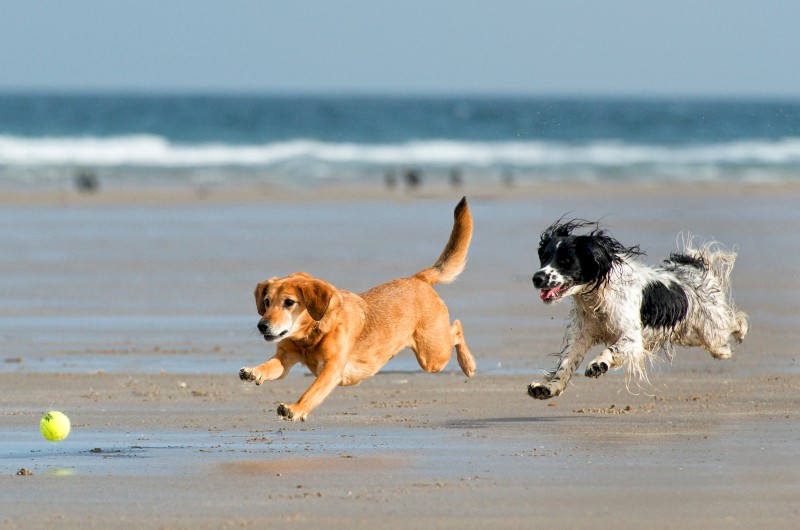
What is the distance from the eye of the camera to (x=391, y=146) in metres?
45.1

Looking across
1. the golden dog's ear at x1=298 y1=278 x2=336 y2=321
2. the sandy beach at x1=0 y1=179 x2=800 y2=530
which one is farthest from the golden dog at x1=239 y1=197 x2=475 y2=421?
the sandy beach at x1=0 y1=179 x2=800 y2=530

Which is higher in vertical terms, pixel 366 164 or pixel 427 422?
pixel 366 164

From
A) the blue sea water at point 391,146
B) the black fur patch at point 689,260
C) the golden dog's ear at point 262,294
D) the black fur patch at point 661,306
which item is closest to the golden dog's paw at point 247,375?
the golden dog's ear at point 262,294

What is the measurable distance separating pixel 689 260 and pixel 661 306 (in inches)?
32.9

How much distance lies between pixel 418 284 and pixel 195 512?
331 centimetres

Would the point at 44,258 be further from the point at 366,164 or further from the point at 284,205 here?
the point at 366,164

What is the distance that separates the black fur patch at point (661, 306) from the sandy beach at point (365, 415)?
46 centimetres

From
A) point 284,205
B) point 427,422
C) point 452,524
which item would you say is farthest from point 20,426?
point 284,205

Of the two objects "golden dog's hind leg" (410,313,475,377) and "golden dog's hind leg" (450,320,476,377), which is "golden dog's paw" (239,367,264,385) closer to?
"golden dog's hind leg" (410,313,475,377)

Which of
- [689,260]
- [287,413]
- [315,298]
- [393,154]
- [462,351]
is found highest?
[393,154]

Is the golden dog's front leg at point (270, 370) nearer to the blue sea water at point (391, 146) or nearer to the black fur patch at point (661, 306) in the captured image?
the black fur patch at point (661, 306)

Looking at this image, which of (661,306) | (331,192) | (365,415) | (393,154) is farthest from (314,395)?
(393,154)

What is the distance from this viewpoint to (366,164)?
37312 millimetres

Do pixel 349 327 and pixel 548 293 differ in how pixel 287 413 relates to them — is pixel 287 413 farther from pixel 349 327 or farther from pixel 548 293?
pixel 548 293
